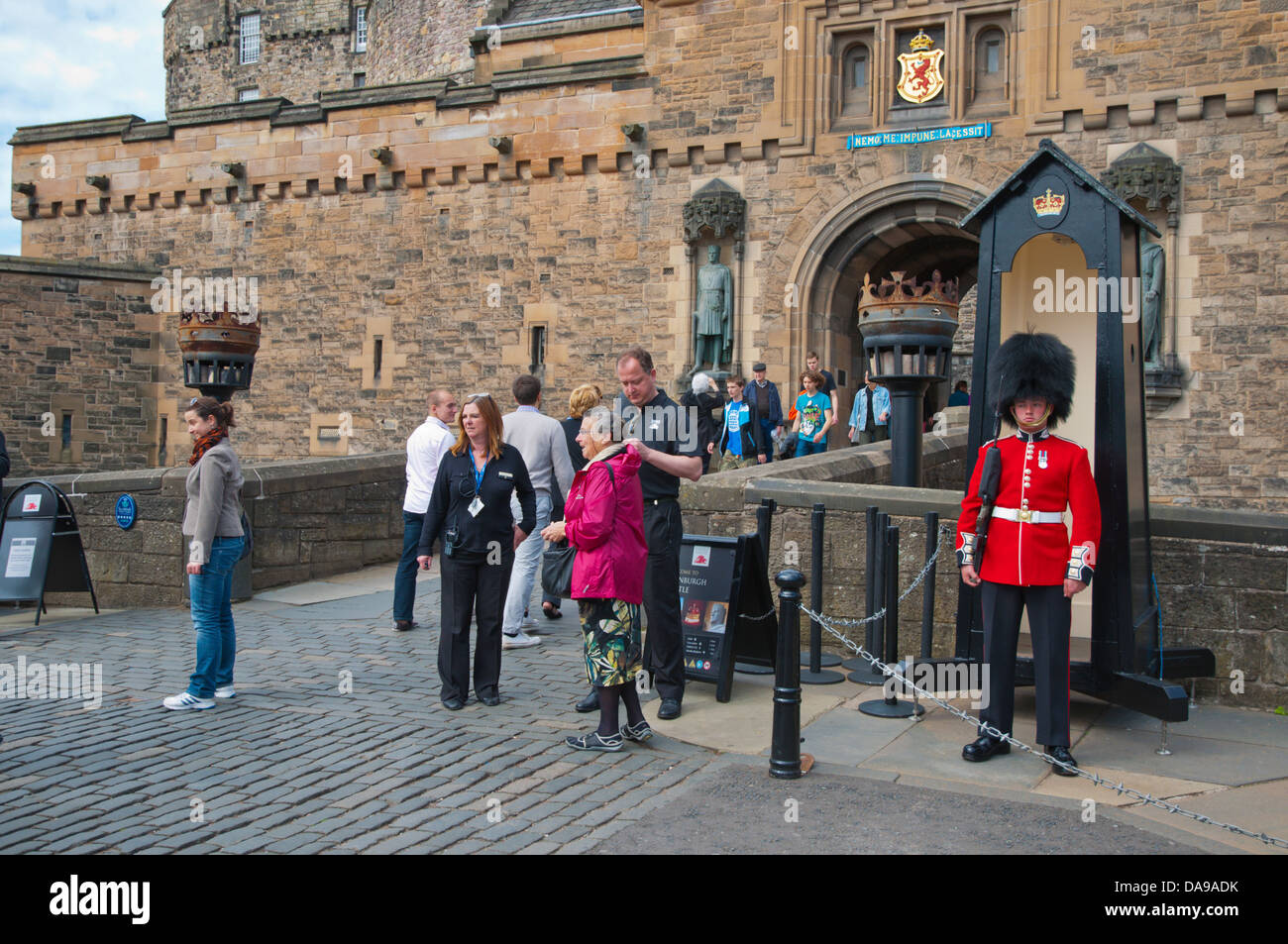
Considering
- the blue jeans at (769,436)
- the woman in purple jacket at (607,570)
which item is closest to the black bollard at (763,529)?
the woman in purple jacket at (607,570)

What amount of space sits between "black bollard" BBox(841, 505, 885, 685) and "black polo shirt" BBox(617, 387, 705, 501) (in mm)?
1297

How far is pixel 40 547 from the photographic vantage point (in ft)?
29.6

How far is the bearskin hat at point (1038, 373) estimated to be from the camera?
5.38 m

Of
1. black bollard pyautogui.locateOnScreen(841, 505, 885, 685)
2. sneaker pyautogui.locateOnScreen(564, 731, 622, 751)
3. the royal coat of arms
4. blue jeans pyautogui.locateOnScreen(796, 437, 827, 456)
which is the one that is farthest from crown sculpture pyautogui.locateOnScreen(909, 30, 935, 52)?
sneaker pyautogui.locateOnScreen(564, 731, 622, 751)

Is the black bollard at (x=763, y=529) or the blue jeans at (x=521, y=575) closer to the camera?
the black bollard at (x=763, y=529)

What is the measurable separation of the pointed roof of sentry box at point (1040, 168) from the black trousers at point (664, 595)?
7.36 feet

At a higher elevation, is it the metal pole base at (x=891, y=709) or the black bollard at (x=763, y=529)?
the black bollard at (x=763, y=529)

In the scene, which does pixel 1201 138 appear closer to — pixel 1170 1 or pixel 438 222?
pixel 1170 1

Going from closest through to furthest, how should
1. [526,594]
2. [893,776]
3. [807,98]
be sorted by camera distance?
[893,776]
[526,594]
[807,98]

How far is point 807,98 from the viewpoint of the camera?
16.9 metres

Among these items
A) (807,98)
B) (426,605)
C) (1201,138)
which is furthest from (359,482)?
(1201,138)
